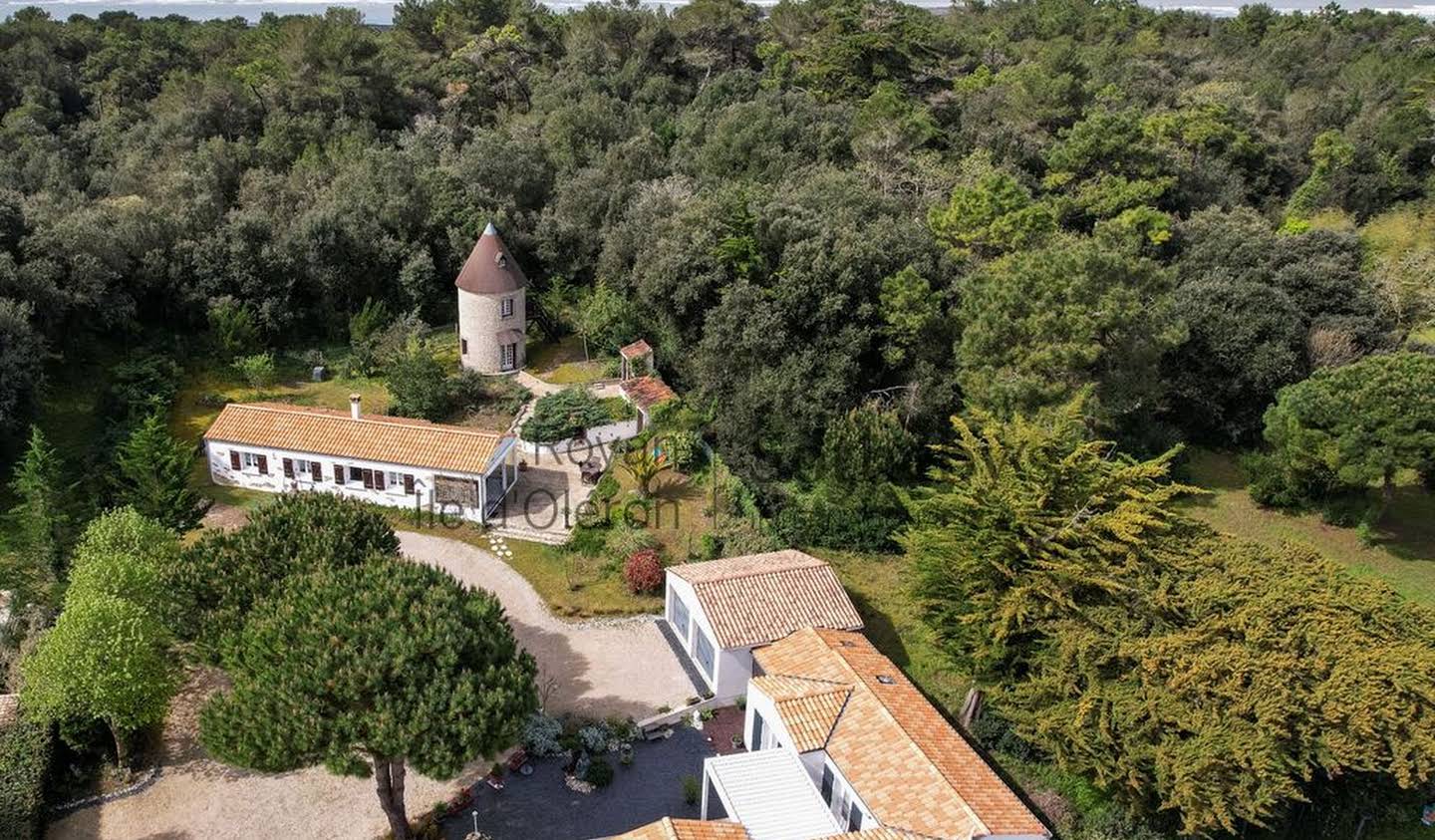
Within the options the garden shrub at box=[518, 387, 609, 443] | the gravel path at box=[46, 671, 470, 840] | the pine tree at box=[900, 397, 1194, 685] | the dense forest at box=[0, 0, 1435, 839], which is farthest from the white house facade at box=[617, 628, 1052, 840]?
the garden shrub at box=[518, 387, 609, 443]

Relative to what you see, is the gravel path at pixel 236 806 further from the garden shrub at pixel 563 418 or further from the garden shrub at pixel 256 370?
the garden shrub at pixel 256 370

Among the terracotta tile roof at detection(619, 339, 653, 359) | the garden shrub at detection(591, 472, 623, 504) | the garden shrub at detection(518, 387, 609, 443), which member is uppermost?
the terracotta tile roof at detection(619, 339, 653, 359)

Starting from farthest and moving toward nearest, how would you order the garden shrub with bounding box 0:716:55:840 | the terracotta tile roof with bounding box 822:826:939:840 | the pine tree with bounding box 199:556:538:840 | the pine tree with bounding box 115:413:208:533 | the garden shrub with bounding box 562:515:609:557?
the garden shrub with bounding box 562:515:609:557 → the pine tree with bounding box 115:413:208:533 → the garden shrub with bounding box 0:716:55:840 → the terracotta tile roof with bounding box 822:826:939:840 → the pine tree with bounding box 199:556:538:840

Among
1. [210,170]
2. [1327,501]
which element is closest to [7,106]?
[210,170]

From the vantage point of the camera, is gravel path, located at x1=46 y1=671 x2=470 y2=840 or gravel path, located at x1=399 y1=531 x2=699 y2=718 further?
gravel path, located at x1=399 y1=531 x2=699 y2=718

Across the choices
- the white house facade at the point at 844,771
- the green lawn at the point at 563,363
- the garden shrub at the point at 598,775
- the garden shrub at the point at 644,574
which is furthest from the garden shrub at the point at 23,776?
the green lawn at the point at 563,363

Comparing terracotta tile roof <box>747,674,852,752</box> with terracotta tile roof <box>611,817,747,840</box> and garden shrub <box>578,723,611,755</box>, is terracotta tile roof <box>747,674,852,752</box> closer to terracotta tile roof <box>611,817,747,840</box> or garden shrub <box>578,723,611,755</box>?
terracotta tile roof <box>611,817,747,840</box>
